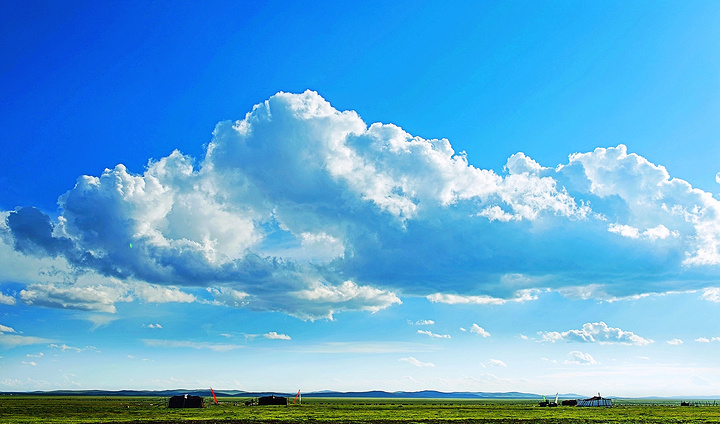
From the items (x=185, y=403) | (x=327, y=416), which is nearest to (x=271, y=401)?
(x=185, y=403)

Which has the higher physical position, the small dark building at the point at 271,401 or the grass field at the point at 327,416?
the grass field at the point at 327,416

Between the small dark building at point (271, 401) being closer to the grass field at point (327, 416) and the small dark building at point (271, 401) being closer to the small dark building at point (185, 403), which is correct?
the small dark building at point (185, 403)

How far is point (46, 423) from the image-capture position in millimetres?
70062

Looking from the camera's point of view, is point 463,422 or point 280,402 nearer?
point 463,422

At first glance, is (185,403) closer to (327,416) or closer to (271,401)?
(271,401)

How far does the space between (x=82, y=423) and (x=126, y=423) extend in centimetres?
601

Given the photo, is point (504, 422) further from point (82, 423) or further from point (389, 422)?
point (82, 423)

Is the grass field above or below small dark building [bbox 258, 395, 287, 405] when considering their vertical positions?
above

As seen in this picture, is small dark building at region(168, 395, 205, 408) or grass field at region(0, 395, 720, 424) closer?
grass field at region(0, 395, 720, 424)

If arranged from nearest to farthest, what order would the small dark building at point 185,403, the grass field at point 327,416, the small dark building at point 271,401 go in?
the grass field at point 327,416
the small dark building at point 185,403
the small dark building at point 271,401

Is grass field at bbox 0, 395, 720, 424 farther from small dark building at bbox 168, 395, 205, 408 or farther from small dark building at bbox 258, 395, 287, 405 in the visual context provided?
small dark building at bbox 258, 395, 287, 405

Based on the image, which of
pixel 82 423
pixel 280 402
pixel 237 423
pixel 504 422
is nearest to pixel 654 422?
pixel 504 422

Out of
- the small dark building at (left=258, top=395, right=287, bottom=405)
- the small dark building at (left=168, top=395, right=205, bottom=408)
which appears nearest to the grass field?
the small dark building at (left=168, top=395, right=205, bottom=408)

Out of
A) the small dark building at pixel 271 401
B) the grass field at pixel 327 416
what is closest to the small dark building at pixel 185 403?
the grass field at pixel 327 416
